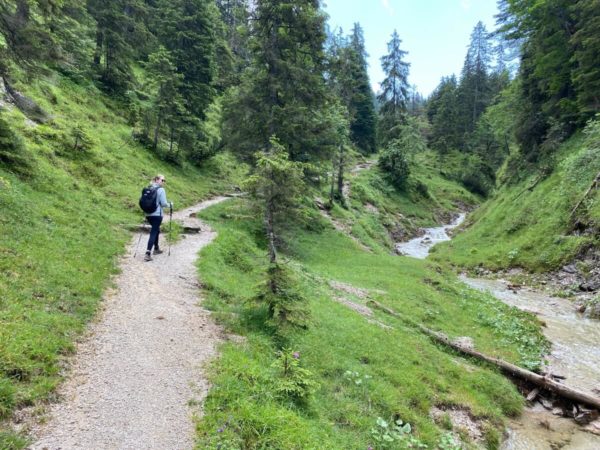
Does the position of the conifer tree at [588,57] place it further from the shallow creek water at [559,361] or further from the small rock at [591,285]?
the shallow creek water at [559,361]

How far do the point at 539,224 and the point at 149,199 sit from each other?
25.9 meters

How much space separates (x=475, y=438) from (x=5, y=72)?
1701cm

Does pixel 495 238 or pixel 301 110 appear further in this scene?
pixel 495 238

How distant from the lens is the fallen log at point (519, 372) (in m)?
10.1

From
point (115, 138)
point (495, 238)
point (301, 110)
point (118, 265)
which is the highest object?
point (301, 110)

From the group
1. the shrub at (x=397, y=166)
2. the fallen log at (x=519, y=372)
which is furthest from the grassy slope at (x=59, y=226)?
the shrub at (x=397, y=166)

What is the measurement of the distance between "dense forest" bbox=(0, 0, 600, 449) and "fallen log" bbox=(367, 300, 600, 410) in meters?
0.80

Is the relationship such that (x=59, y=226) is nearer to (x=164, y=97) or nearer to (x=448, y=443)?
Answer: (x=448, y=443)

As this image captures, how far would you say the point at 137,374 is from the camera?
6.49 metres

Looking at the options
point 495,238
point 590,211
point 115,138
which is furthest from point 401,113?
point 115,138

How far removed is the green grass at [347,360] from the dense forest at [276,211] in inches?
2.5

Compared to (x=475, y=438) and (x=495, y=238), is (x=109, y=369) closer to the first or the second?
(x=475, y=438)

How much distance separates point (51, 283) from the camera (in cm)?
845

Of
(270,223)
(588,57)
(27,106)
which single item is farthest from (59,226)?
(588,57)
